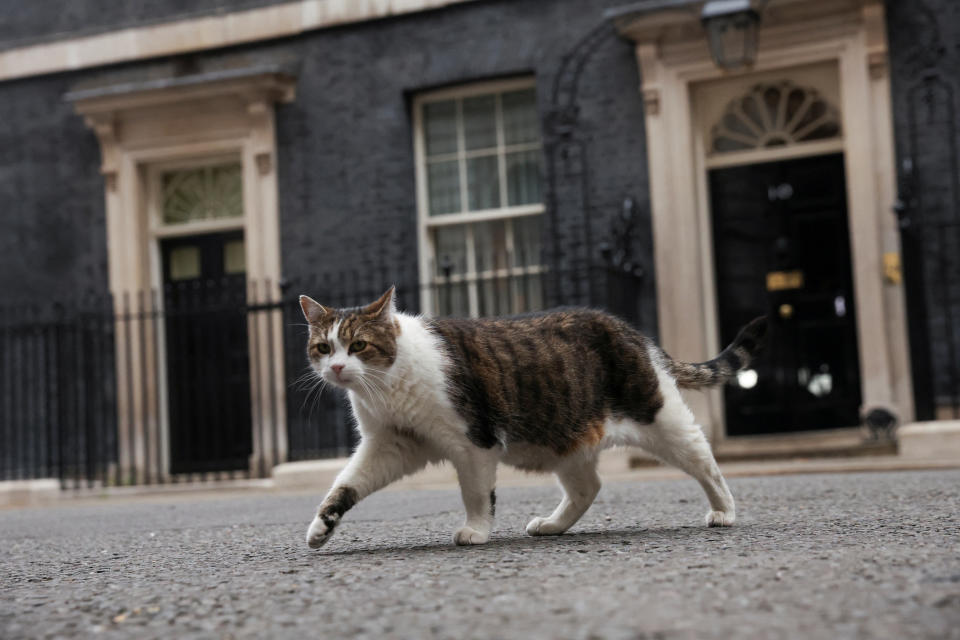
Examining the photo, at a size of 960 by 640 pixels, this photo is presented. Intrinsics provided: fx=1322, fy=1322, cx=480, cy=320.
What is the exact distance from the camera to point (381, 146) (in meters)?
13.6

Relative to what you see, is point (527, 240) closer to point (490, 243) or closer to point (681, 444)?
point (490, 243)

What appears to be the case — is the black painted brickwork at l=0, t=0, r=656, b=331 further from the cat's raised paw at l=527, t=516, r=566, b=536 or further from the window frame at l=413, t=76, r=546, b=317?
the cat's raised paw at l=527, t=516, r=566, b=536

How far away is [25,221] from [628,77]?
23.0 feet

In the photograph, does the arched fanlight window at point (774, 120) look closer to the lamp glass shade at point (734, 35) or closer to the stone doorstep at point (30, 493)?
the lamp glass shade at point (734, 35)

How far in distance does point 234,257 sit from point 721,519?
9.88 metres

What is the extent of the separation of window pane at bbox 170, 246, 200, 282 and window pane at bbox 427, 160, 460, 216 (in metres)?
2.73

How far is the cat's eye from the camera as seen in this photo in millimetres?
4832

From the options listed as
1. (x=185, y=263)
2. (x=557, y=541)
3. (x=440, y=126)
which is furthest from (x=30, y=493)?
(x=557, y=541)

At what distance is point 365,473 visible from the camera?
15.8 feet

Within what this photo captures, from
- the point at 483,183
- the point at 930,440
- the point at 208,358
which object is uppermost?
the point at 483,183

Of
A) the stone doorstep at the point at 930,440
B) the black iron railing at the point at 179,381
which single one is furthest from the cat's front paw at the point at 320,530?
the black iron railing at the point at 179,381

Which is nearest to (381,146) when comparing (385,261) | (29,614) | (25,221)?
(385,261)

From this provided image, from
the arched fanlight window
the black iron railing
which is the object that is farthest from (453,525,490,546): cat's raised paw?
the arched fanlight window

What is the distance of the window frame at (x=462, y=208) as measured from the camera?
13.3 m
